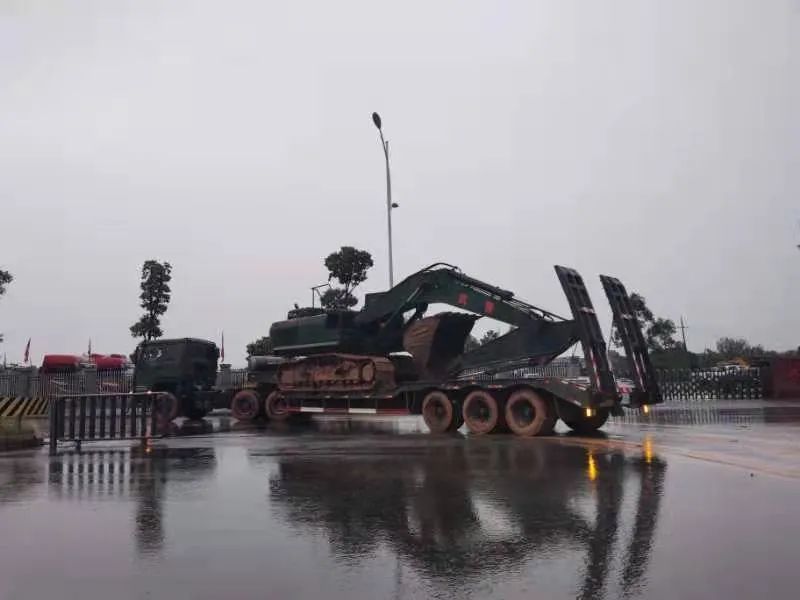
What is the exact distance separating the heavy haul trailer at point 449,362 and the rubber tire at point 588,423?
3cm

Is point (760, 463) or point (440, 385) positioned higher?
point (440, 385)

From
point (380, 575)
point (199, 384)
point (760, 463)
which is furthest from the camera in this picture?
point (199, 384)

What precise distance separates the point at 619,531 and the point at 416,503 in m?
2.13

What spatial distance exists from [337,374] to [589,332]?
7317 mm

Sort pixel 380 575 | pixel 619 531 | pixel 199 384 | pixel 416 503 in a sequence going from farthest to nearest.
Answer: pixel 199 384, pixel 416 503, pixel 619 531, pixel 380 575

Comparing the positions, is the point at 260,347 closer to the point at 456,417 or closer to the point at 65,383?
the point at 65,383

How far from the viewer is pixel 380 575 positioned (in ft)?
15.0

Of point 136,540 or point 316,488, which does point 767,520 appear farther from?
point 136,540

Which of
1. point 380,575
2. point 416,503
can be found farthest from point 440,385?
point 380,575

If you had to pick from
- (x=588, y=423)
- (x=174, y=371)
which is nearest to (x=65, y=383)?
(x=174, y=371)

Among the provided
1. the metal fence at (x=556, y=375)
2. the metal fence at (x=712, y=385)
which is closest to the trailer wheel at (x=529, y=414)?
the metal fence at (x=556, y=375)

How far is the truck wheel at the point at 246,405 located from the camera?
70.1 feet

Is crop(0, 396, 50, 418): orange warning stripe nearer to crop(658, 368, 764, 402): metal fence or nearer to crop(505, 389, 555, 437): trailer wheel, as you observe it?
crop(505, 389, 555, 437): trailer wheel

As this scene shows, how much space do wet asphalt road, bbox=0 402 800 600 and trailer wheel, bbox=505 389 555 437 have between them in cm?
262
